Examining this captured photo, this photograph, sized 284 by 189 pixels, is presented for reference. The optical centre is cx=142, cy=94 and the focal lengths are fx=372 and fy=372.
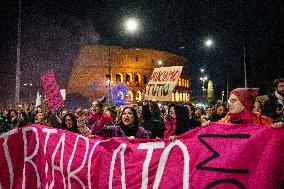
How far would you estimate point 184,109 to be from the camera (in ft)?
20.3

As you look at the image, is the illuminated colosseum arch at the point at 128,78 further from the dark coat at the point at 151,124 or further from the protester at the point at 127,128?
the protester at the point at 127,128

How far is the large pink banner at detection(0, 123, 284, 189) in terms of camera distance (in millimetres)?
3473

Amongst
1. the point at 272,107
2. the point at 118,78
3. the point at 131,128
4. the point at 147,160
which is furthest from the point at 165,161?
the point at 118,78

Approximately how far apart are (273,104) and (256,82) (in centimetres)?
3826

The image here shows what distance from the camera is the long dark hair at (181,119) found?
6.03 meters

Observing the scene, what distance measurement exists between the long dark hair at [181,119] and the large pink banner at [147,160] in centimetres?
161

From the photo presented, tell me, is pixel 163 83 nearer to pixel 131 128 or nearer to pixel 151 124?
pixel 151 124

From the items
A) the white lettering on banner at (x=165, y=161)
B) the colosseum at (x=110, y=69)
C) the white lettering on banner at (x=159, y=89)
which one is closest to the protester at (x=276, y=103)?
Result: the white lettering on banner at (x=165, y=161)

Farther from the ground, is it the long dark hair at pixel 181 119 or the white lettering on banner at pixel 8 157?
the long dark hair at pixel 181 119

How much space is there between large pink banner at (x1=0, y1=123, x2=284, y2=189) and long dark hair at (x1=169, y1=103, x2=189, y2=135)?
161 centimetres

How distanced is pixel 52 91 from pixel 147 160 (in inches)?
187

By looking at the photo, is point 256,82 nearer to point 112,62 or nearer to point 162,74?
point 112,62

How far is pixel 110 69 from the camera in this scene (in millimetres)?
66562

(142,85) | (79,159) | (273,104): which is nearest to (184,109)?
(273,104)
